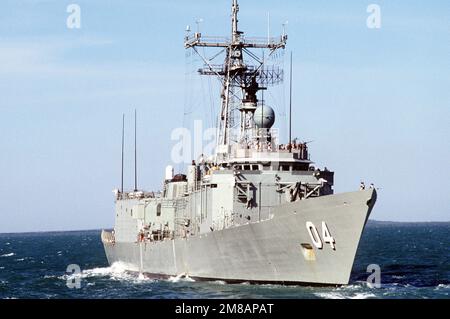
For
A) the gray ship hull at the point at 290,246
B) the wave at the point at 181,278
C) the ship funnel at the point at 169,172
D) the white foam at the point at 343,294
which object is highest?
the ship funnel at the point at 169,172

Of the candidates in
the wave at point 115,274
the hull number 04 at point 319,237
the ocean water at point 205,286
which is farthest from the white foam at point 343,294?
the wave at point 115,274

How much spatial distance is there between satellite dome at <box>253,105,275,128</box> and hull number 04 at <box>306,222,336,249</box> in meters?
7.77

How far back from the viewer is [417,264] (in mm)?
48000

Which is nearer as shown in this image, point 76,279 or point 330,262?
point 330,262

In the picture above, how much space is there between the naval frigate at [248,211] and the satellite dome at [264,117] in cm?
5

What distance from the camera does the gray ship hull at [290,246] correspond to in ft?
95.5

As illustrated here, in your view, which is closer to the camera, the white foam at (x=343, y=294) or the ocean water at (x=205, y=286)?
the white foam at (x=343, y=294)

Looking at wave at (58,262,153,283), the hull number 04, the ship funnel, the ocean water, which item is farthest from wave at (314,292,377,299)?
the ship funnel

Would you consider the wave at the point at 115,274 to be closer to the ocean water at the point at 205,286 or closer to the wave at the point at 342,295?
the ocean water at the point at 205,286

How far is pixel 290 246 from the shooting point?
30.9 metres

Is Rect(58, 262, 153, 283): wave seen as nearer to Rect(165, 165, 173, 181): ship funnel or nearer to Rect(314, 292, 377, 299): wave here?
Rect(165, 165, 173, 181): ship funnel
